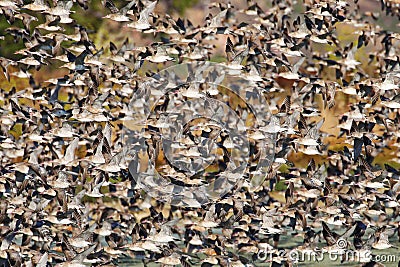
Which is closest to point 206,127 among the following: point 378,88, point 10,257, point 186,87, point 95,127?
point 186,87

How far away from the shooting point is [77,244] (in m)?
13.5

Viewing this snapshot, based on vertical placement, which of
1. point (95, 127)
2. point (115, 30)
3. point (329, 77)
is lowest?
point (329, 77)

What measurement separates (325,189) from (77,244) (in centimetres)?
485

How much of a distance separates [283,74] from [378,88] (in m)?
1.99

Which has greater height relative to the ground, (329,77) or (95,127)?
(95,127)

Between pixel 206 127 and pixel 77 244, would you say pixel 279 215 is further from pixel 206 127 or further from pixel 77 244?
pixel 77 244

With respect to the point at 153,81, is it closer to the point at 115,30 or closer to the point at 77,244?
the point at 77,244

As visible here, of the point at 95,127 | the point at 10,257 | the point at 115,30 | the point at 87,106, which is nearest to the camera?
the point at 10,257

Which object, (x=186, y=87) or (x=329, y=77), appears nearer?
(x=186, y=87)

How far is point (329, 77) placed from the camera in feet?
108

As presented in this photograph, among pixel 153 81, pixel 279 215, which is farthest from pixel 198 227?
pixel 153 81

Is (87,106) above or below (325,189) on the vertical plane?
above

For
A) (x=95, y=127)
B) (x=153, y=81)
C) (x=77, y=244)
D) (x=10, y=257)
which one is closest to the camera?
(x=10, y=257)

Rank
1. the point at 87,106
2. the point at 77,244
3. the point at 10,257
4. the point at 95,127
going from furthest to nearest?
1. the point at 95,127
2. the point at 87,106
3. the point at 77,244
4. the point at 10,257
